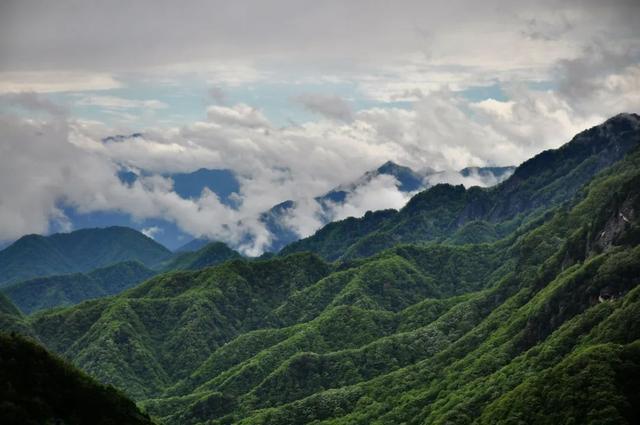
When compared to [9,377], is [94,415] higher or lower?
lower

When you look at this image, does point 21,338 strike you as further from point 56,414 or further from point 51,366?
point 56,414

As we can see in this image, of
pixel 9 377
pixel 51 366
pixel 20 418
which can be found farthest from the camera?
pixel 51 366

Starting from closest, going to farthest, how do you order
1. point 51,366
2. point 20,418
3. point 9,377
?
1. point 20,418
2. point 9,377
3. point 51,366

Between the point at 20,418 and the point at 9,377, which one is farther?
the point at 9,377

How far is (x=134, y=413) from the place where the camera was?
19488 cm

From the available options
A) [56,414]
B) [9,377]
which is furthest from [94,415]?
[9,377]

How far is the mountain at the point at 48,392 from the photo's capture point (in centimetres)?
16475

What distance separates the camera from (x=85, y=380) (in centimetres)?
18850

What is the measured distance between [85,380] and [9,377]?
72.4 ft

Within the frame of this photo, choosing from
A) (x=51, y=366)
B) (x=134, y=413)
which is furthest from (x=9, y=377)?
(x=134, y=413)

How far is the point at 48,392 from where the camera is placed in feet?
574

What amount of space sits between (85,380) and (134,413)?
16.2m

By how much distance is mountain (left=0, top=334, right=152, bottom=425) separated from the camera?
165 metres

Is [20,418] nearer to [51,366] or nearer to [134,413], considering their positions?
[51,366]
